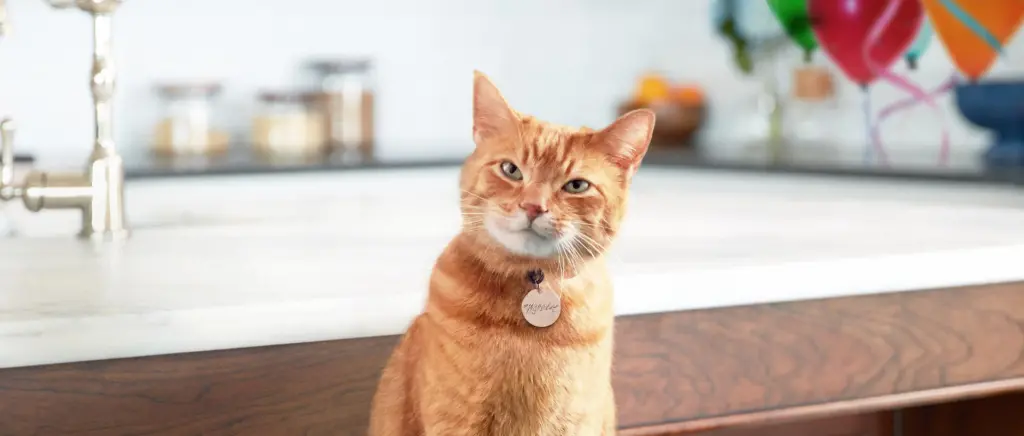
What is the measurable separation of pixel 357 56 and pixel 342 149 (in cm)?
26

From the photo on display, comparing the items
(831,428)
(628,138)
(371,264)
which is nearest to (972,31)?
(831,428)

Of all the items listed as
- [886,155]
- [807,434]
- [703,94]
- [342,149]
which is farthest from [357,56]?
[807,434]

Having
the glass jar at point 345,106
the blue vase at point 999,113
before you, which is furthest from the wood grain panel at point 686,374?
the glass jar at point 345,106

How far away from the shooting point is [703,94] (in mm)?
2521

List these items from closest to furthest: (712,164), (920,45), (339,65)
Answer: (920,45), (712,164), (339,65)

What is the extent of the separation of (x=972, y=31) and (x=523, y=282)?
134 cm

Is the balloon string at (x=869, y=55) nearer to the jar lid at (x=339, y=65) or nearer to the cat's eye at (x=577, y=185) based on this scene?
the jar lid at (x=339, y=65)

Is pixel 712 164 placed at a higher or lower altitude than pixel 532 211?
lower

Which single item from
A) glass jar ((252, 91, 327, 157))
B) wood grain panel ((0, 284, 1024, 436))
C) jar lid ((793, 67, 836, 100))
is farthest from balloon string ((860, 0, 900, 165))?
glass jar ((252, 91, 327, 157))

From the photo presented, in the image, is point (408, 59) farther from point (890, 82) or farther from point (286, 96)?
point (890, 82)

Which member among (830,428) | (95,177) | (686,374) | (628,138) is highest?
(628,138)

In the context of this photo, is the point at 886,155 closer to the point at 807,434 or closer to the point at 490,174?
the point at 807,434

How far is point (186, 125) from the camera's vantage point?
2.24m

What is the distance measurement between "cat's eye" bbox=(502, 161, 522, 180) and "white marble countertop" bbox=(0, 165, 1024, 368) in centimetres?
20
